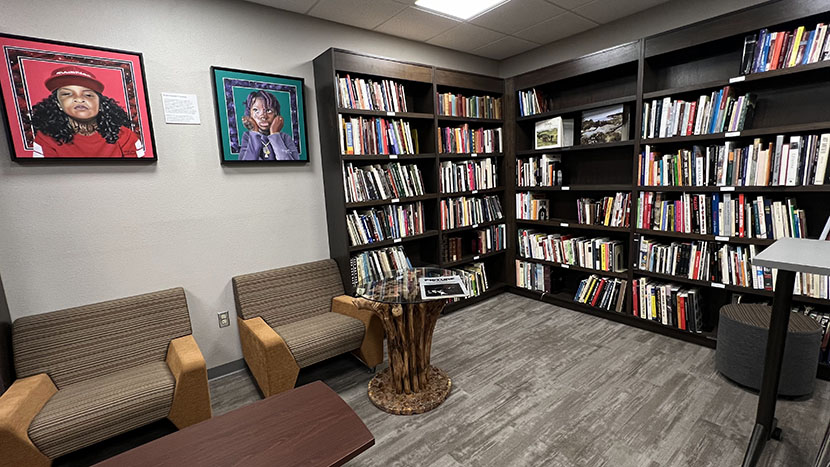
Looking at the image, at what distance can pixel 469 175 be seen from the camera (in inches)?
143

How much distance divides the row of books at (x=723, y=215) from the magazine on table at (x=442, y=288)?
1793 mm

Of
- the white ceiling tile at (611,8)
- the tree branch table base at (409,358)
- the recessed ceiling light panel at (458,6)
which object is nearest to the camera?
the tree branch table base at (409,358)

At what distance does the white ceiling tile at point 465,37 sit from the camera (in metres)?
3.24

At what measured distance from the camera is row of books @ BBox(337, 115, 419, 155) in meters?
2.79

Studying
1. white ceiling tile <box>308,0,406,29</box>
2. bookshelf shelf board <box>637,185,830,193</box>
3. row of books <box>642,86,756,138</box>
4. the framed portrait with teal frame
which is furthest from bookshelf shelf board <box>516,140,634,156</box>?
the framed portrait with teal frame

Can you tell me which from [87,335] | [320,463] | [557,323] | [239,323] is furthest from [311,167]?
[557,323]

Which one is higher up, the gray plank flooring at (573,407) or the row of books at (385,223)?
the row of books at (385,223)

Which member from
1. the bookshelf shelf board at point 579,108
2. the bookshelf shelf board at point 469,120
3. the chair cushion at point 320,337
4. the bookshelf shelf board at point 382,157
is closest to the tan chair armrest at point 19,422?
the chair cushion at point 320,337

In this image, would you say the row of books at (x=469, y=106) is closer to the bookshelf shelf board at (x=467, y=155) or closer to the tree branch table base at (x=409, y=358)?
the bookshelf shelf board at (x=467, y=155)

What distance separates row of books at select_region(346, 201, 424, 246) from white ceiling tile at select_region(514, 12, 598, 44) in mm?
1954

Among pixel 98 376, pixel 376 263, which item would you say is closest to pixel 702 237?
pixel 376 263

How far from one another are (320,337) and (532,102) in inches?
120

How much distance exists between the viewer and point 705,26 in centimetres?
248

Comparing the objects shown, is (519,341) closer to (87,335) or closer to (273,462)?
(273,462)
